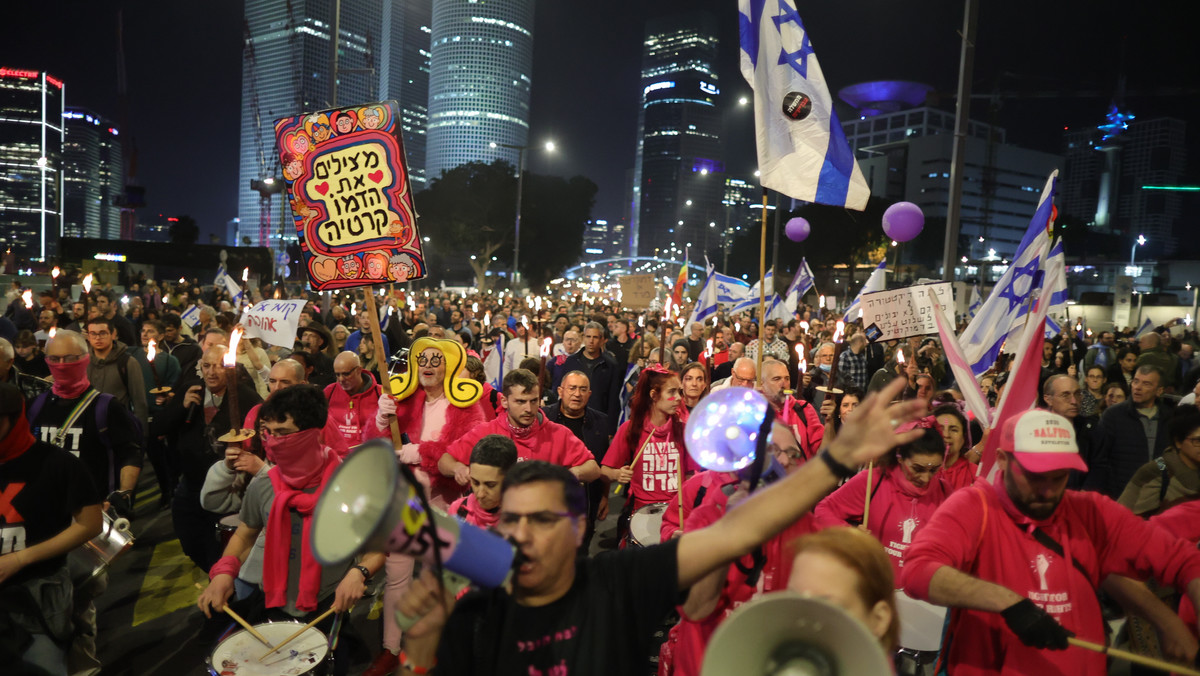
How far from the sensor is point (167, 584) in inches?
236

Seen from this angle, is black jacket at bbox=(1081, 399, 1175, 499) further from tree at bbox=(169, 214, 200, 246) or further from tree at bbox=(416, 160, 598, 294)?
tree at bbox=(169, 214, 200, 246)

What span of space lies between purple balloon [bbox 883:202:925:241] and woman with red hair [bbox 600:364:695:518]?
586cm

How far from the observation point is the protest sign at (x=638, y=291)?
51.3 feet

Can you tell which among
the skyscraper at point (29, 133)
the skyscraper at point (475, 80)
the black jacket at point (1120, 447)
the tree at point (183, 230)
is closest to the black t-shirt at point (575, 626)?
the black jacket at point (1120, 447)

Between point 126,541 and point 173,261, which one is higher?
point 173,261

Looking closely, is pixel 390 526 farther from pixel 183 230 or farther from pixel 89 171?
pixel 89 171

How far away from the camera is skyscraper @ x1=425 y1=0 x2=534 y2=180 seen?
436 ft

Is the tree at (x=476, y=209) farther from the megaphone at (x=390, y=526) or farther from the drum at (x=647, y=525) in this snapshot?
the megaphone at (x=390, y=526)

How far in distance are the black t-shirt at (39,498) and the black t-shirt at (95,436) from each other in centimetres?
131

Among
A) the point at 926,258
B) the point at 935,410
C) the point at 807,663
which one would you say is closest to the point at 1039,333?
the point at 935,410

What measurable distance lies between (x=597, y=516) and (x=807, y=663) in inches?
174

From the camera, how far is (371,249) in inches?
198

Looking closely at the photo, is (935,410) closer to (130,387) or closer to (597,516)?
(597,516)

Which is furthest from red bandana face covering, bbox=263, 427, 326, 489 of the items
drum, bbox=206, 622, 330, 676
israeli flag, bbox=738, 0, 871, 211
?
israeli flag, bbox=738, 0, 871, 211
